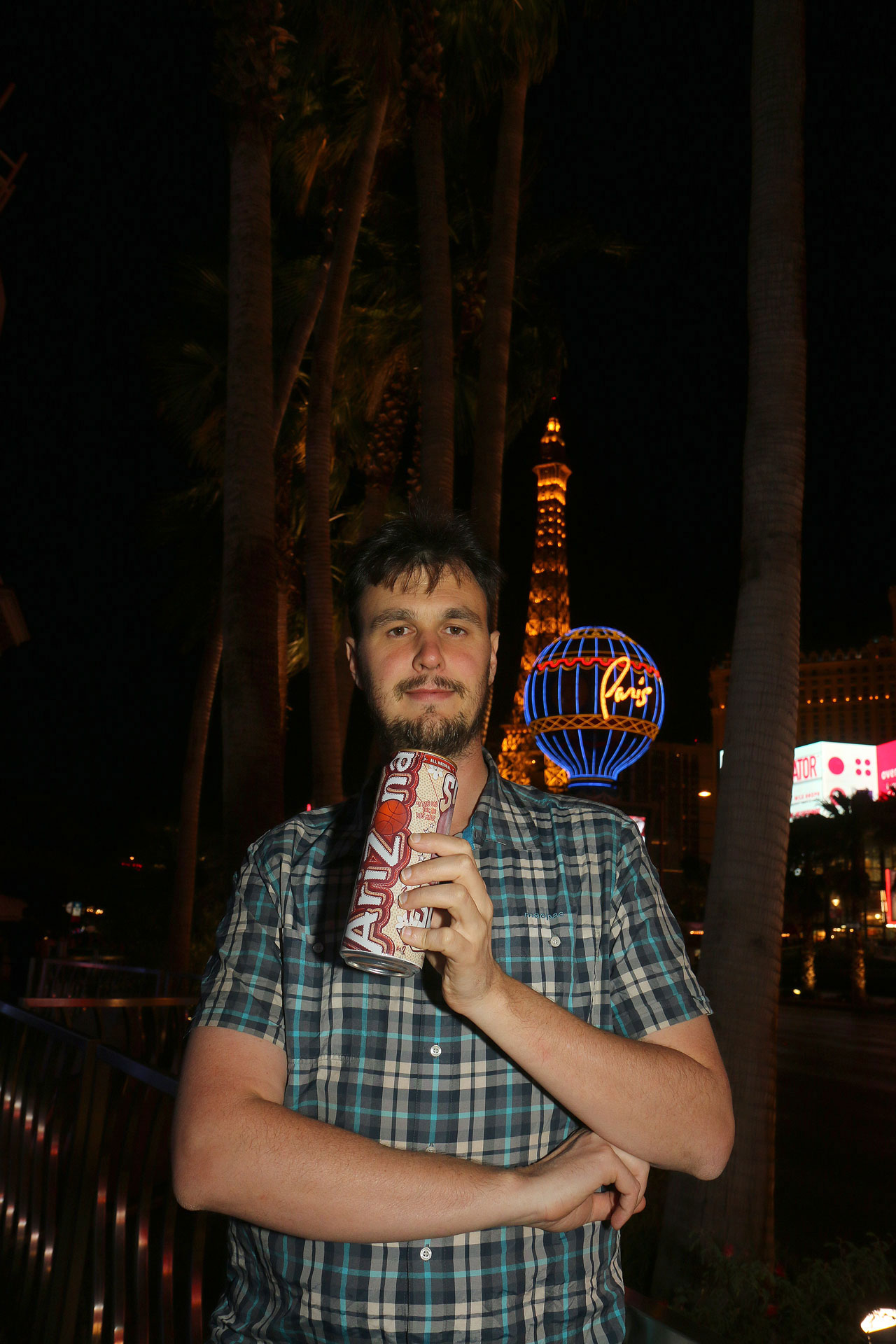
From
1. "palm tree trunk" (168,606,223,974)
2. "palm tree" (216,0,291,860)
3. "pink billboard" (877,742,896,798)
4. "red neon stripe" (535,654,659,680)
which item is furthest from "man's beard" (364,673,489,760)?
"pink billboard" (877,742,896,798)

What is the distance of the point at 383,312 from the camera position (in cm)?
1465

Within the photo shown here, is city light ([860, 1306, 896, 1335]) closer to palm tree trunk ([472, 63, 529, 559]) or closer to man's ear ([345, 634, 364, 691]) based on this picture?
man's ear ([345, 634, 364, 691])

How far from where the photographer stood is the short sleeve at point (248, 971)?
5.93ft

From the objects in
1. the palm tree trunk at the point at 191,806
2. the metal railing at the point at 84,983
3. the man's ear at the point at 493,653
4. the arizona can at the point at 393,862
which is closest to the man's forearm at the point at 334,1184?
the arizona can at the point at 393,862

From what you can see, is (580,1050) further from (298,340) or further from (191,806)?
(191,806)

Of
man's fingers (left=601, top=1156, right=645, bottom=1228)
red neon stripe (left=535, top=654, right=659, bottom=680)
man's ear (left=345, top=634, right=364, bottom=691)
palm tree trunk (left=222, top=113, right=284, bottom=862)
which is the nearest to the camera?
man's fingers (left=601, top=1156, right=645, bottom=1228)

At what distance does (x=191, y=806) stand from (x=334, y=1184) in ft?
64.0

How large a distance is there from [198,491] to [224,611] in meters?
11.7

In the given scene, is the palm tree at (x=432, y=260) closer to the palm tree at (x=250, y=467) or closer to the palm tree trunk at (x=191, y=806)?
the palm tree at (x=250, y=467)

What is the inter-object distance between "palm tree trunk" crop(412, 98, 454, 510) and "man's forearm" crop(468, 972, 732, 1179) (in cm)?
770

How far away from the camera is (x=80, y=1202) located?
314 centimetres

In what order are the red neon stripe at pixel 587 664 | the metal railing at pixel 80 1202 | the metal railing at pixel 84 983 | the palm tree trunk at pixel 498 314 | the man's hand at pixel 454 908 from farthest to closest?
the red neon stripe at pixel 587 664 → the metal railing at pixel 84 983 → the palm tree trunk at pixel 498 314 → the metal railing at pixel 80 1202 → the man's hand at pixel 454 908

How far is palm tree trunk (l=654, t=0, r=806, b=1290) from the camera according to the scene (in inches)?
173

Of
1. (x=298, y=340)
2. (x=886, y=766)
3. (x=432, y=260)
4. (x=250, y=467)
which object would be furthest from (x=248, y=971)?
(x=886, y=766)
